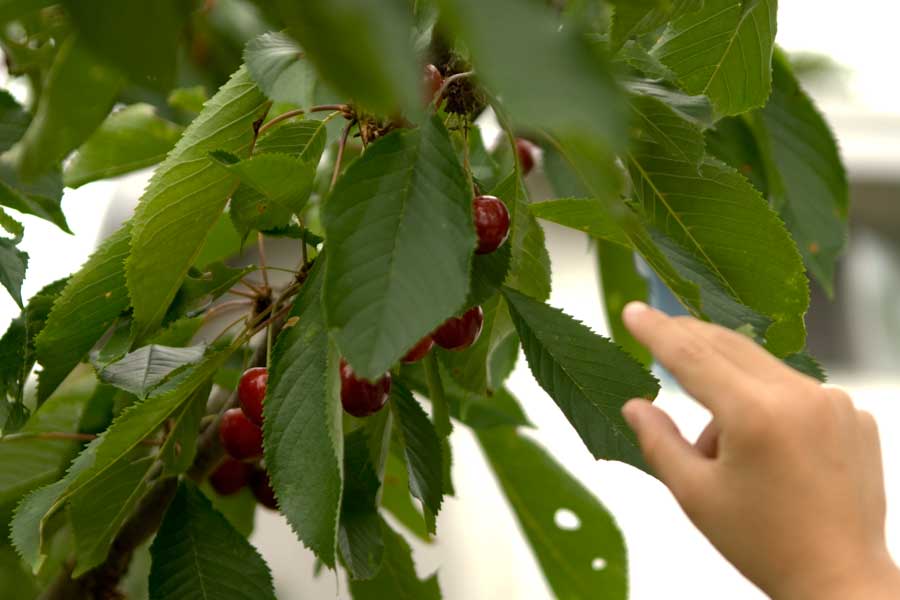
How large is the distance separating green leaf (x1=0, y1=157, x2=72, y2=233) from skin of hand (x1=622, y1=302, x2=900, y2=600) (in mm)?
321

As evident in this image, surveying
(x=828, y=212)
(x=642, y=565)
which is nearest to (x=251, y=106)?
(x=828, y=212)

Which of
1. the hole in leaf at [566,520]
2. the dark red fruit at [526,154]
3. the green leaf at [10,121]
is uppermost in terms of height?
the green leaf at [10,121]

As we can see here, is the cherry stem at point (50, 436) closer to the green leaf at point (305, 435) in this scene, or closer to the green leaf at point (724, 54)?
the green leaf at point (305, 435)

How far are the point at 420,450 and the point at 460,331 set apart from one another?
77mm

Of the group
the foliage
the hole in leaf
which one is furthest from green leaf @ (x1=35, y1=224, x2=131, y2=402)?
the hole in leaf

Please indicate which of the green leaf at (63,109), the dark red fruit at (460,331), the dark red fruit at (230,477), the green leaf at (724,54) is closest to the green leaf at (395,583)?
the dark red fruit at (230,477)

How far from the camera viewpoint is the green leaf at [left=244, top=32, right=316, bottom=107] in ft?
1.52

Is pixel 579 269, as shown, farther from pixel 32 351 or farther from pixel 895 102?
pixel 32 351

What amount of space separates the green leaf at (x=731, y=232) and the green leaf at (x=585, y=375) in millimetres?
65

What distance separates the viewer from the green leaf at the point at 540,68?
0.46 feet

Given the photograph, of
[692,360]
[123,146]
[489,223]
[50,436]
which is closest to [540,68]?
[692,360]

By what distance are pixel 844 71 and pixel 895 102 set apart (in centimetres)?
21

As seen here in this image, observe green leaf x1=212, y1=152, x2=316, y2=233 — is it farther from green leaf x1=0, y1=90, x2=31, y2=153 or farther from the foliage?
green leaf x1=0, y1=90, x2=31, y2=153

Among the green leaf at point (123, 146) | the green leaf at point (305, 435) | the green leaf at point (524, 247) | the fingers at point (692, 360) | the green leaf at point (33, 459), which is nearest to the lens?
the fingers at point (692, 360)
